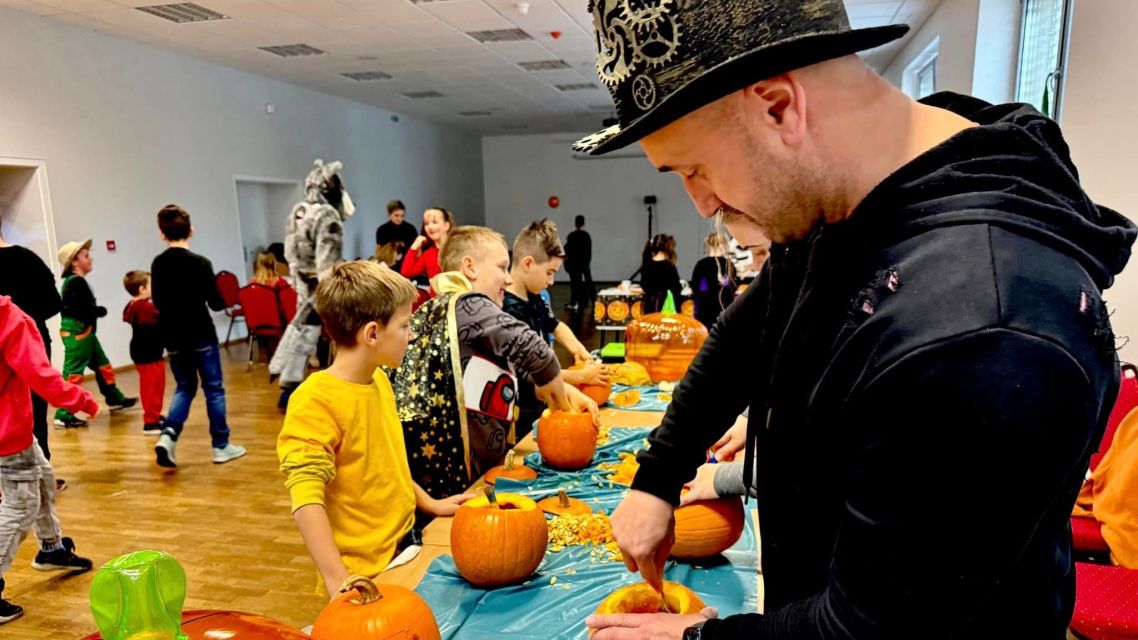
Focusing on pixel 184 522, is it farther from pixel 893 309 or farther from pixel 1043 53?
pixel 1043 53

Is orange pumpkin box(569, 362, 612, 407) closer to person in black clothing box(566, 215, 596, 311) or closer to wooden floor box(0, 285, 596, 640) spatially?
wooden floor box(0, 285, 596, 640)

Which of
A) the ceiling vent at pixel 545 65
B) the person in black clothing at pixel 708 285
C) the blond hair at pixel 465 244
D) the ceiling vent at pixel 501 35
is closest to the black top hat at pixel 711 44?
the blond hair at pixel 465 244

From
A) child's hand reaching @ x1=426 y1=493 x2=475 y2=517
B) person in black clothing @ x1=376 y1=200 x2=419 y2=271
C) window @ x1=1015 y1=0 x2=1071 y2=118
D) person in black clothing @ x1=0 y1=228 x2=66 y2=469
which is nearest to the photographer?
child's hand reaching @ x1=426 y1=493 x2=475 y2=517

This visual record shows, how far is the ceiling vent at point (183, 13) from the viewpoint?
6805mm

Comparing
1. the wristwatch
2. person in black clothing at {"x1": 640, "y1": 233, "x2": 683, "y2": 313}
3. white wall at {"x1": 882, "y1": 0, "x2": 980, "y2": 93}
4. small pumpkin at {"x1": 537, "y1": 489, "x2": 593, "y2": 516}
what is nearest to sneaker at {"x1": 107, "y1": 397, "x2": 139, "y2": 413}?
person in black clothing at {"x1": 640, "y1": 233, "x2": 683, "y2": 313}

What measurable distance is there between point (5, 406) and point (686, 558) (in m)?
2.93

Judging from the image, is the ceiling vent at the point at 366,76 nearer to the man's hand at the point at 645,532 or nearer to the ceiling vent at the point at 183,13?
the ceiling vent at the point at 183,13

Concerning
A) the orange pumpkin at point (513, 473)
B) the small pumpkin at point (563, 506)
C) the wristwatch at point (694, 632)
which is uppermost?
the wristwatch at point (694, 632)

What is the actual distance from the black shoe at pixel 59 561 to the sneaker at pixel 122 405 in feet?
10.4

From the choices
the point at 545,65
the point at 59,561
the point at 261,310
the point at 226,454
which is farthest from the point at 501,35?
the point at 59,561

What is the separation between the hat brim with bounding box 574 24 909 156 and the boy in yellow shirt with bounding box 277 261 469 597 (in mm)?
1344

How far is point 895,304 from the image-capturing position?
0.59 m

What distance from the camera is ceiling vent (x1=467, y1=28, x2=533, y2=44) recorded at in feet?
26.9

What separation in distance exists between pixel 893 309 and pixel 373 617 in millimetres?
1026
